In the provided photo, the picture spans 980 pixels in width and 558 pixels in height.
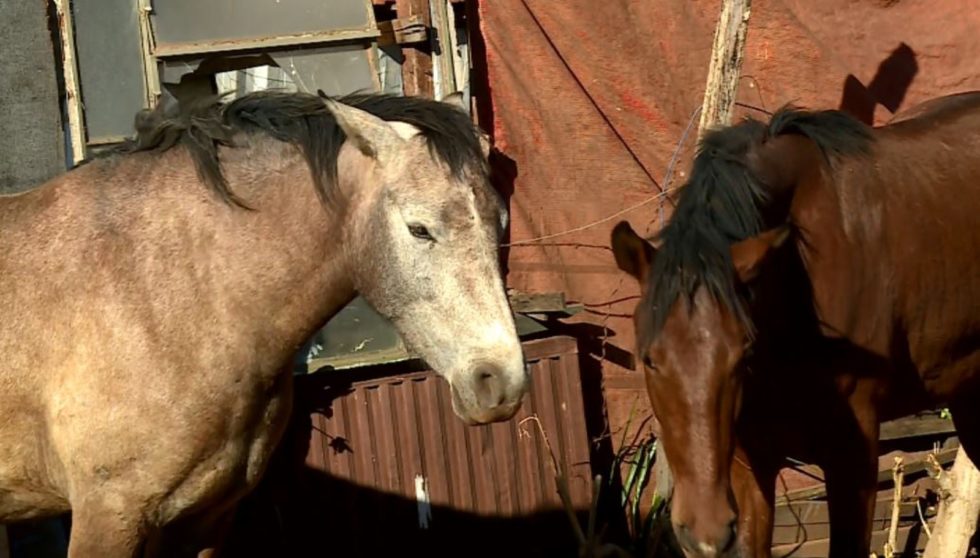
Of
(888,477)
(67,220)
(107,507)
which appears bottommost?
(888,477)

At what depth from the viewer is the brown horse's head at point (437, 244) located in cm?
385

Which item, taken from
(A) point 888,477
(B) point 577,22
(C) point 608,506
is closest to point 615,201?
(B) point 577,22

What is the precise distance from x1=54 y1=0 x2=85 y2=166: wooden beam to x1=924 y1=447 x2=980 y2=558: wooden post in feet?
14.8

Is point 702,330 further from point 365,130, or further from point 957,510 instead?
point 957,510

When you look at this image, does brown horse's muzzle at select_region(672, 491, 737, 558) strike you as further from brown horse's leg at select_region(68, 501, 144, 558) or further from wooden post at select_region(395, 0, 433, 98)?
wooden post at select_region(395, 0, 433, 98)

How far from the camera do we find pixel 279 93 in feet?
14.3

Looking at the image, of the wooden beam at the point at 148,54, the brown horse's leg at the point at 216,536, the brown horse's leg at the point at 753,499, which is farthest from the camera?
the wooden beam at the point at 148,54

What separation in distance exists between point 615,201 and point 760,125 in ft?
6.52

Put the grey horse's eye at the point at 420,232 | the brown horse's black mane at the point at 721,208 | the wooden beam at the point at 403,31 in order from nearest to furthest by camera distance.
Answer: the grey horse's eye at the point at 420,232 < the brown horse's black mane at the point at 721,208 < the wooden beam at the point at 403,31

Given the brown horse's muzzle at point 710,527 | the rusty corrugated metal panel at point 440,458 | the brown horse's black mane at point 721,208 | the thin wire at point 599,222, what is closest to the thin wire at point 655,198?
the thin wire at point 599,222

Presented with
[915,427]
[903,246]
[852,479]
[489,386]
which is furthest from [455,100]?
[915,427]

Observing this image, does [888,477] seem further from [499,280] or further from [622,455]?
[499,280]

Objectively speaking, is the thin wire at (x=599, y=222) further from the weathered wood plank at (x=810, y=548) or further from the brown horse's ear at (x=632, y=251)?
the brown horse's ear at (x=632, y=251)

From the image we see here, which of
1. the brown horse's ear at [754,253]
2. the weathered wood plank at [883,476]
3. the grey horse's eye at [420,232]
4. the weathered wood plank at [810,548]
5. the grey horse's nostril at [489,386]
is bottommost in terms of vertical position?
the weathered wood plank at [810,548]
